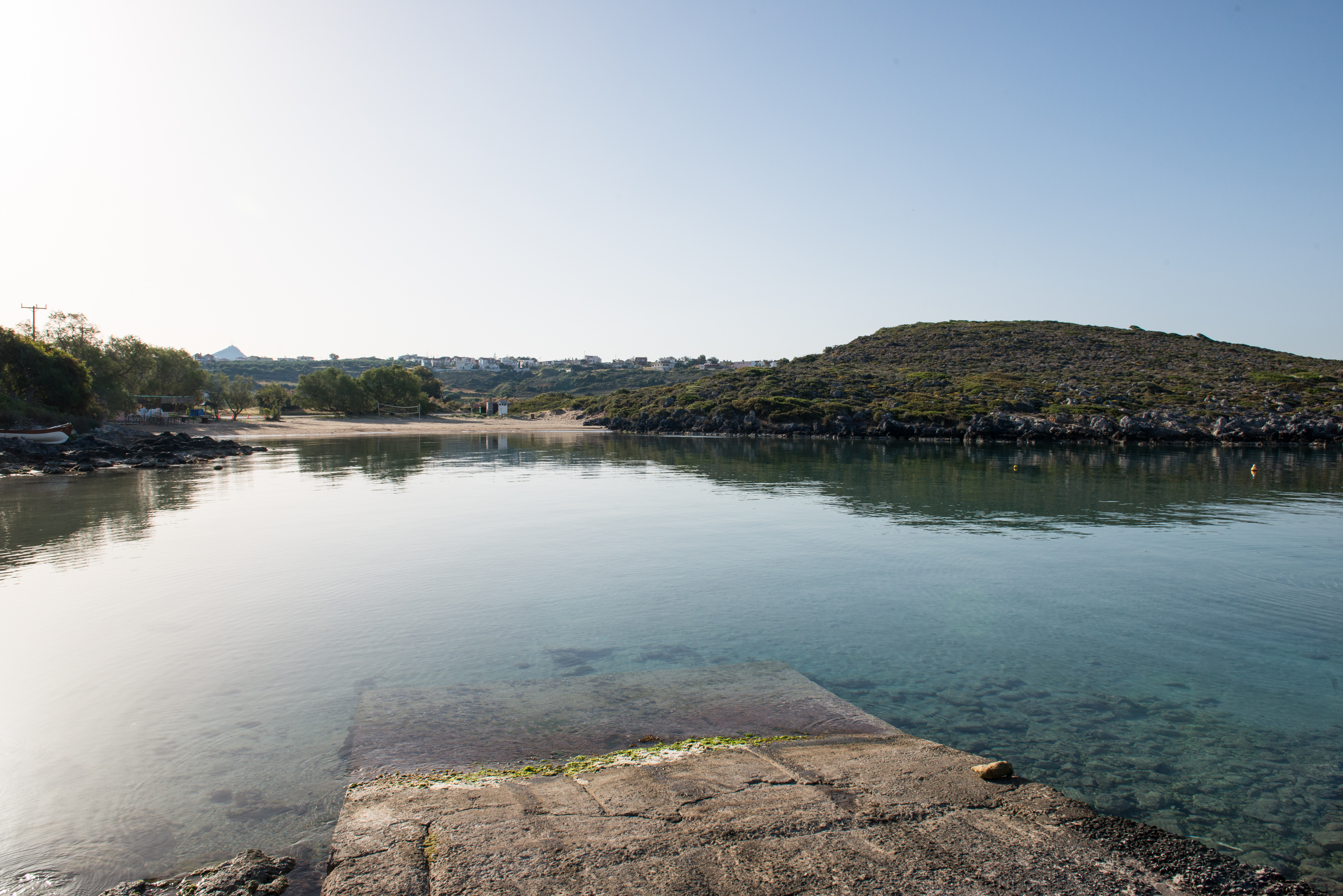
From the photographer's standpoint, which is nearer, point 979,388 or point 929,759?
point 929,759

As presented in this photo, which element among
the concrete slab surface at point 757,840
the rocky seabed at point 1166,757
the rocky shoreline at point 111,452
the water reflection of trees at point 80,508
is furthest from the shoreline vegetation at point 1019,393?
the concrete slab surface at point 757,840

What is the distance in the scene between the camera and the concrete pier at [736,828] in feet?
17.0

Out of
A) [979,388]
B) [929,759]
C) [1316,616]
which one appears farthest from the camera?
[979,388]

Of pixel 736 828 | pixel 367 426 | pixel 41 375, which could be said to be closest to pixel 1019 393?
pixel 367 426

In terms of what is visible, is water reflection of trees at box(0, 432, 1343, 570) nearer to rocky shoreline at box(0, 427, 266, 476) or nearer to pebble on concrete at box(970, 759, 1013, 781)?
rocky shoreline at box(0, 427, 266, 476)

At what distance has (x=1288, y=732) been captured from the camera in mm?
9375

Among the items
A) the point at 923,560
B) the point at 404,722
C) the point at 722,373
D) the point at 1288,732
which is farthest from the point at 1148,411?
the point at 404,722

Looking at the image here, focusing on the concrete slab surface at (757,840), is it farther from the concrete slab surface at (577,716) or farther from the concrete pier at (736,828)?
the concrete slab surface at (577,716)

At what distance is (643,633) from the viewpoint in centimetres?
1354

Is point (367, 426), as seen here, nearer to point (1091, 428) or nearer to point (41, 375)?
point (41, 375)

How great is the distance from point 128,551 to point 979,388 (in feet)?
294

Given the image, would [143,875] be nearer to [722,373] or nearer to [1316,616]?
[1316,616]

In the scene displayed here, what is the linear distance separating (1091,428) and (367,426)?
3536 inches

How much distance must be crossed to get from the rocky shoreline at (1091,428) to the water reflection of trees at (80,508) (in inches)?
2466
